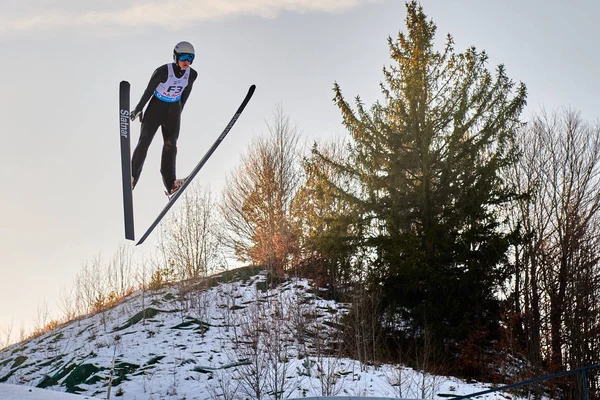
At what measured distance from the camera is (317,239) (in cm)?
1853

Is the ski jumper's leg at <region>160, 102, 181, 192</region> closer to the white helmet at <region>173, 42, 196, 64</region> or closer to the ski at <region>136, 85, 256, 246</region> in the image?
the ski at <region>136, 85, 256, 246</region>

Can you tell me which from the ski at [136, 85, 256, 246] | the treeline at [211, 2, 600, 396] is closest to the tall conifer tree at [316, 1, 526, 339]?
the treeline at [211, 2, 600, 396]

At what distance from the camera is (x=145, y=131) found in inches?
300

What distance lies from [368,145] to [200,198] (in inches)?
234

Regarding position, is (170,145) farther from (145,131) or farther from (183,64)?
(183,64)

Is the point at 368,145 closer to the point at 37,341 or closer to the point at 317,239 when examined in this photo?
the point at 317,239

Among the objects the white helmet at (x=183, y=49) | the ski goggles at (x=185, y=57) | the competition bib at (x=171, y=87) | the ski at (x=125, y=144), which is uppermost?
the white helmet at (x=183, y=49)

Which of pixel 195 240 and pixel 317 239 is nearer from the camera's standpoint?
pixel 317 239

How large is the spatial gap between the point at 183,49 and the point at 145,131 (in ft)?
3.47

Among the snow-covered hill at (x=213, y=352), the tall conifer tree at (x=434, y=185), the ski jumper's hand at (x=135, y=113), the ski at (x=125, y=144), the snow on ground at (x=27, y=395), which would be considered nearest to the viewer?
the ski at (x=125, y=144)

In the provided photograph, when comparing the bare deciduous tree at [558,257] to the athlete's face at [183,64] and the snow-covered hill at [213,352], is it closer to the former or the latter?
the snow-covered hill at [213,352]

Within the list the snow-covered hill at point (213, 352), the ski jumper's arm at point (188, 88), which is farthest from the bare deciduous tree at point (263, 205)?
the ski jumper's arm at point (188, 88)

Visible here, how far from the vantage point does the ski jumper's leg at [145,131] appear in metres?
7.58

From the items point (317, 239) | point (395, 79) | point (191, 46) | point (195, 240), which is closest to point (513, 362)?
point (317, 239)
